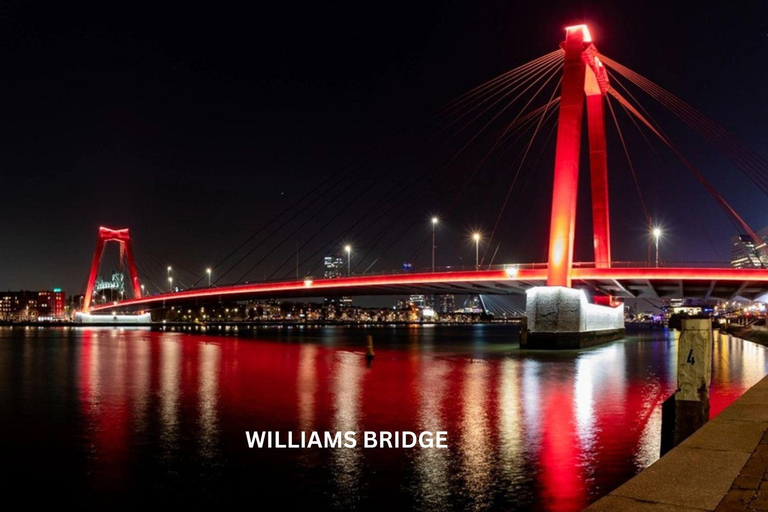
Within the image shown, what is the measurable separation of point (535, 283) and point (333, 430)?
111 feet

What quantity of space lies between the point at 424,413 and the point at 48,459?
645 centimetres

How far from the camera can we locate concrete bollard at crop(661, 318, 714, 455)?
26.6ft

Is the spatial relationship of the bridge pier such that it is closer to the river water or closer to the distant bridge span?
the distant bridge span

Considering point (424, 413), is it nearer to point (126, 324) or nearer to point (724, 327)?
point (724, 327)

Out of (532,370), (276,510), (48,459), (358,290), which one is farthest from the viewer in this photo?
(358,290)

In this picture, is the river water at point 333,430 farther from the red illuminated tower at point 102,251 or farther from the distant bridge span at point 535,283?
the red illuminated tower at point 102,251

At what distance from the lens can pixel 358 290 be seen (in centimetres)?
5362

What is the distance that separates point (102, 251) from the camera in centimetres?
10406

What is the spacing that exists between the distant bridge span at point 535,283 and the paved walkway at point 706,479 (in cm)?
3367

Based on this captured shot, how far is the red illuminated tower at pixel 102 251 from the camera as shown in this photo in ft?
318

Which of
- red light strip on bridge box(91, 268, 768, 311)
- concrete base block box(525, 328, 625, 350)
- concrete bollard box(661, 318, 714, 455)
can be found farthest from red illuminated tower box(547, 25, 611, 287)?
concrete bollard box(661, 318, 714, 455)

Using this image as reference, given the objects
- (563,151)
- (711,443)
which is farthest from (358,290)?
(711,443)

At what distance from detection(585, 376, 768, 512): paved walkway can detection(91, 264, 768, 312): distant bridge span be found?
33.7m

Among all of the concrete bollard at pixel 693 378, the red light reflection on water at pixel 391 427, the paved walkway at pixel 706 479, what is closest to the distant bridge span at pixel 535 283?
the red light reflection on water at pixel 391 427
